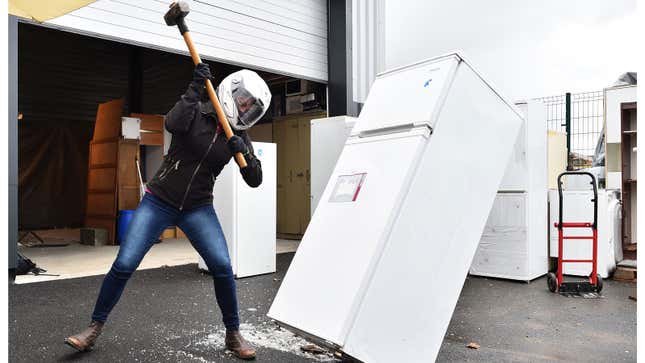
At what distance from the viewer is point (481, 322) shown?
3740 millimetres

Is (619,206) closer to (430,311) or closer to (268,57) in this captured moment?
(430,311)

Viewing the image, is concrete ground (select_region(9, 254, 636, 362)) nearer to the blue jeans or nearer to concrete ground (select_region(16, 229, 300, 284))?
the blue jeans

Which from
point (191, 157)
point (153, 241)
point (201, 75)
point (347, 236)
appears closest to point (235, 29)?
point (201, 75)

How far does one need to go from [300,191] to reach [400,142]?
7.00 meters

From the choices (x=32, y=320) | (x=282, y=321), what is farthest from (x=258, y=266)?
(x=282, y=321)

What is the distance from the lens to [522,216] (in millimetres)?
5336

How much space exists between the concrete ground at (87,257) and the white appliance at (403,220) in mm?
4176

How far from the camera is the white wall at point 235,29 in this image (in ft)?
18.6

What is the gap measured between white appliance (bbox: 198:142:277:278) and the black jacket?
2.63m

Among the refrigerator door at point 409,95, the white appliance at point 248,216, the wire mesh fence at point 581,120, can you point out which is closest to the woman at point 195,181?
the refrigerator door at point 409,95

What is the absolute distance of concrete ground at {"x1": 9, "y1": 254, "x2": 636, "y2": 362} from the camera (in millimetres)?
2971

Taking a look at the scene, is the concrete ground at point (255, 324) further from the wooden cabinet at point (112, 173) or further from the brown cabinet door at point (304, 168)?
the brown cabinet door at point (304, 168)

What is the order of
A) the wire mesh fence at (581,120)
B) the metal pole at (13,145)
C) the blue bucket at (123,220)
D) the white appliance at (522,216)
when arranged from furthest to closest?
1. the blue bucket at (123,220)
2. the wire mesh fence at (581,120)
3. the white appliance at (522,216)
4. the metal pole at (13,145)

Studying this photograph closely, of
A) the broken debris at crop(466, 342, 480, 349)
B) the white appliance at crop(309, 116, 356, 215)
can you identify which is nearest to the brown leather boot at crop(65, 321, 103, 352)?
the broken debris at crop(466, 342, 480, 349)
